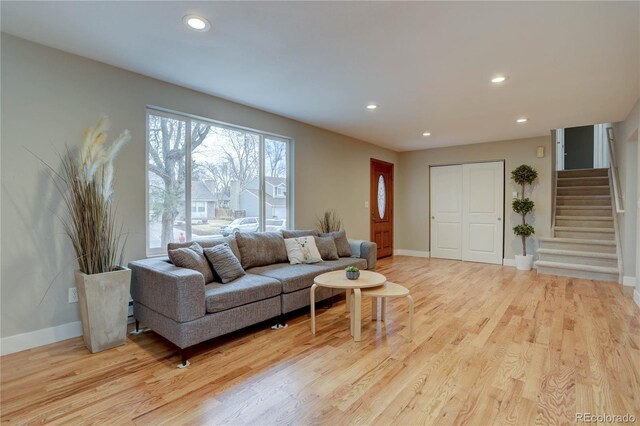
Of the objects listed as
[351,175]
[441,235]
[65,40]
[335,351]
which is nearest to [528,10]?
[335,351]

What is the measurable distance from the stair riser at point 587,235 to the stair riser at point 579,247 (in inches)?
14.8

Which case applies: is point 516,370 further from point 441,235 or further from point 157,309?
point 441,235

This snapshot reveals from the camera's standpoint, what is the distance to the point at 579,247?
5.27 m

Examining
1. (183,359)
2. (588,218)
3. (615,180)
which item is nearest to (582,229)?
(588,218)

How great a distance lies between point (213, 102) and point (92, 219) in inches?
73.1

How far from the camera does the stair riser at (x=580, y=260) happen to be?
484 cm

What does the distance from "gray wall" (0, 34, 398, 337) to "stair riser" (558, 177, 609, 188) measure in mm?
7442

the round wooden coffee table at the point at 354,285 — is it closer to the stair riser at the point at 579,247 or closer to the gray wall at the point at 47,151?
the gray wall at the point at 47,151

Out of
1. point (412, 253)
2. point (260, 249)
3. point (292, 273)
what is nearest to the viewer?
point (292, 273)

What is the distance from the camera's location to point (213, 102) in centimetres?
365

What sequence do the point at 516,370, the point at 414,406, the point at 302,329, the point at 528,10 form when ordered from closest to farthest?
the point at 414,406 < the point at 528,10 < the point at 516,370 < the point at 302,329

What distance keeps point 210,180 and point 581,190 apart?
23.4 ft

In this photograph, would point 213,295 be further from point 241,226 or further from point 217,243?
point 241,226

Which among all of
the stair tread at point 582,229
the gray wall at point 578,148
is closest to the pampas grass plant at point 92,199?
the stair tread at point 582,229
